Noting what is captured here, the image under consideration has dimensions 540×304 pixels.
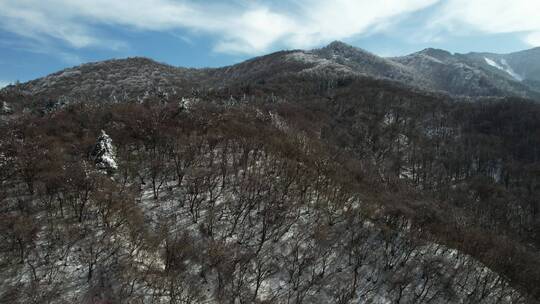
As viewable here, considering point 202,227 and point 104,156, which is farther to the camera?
point 104,156

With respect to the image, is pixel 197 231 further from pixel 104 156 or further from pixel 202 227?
pixel 104 156

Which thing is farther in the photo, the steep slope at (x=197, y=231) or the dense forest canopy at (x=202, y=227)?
the dense forest canopy at (x=202, y=227)

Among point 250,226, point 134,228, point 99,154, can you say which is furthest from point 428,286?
point 99,154

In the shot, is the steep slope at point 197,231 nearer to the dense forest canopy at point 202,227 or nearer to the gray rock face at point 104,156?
the dense forest canopy at point 202,227

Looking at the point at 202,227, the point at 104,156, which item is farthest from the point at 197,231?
the point at 104,156

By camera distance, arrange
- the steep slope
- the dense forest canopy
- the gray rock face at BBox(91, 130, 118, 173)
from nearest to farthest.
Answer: the steep slope
the dense forest canopy
the gray rock face at BBox(91, 130, 118, 173)

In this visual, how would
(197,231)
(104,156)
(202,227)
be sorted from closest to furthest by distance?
(197,231), (202,227), (104,156)

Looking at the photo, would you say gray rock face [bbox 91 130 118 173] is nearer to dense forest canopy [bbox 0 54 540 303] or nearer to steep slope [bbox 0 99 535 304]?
dense forest canopy [bbox 0 54 540 303]

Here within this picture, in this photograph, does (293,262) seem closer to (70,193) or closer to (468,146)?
(70,193)

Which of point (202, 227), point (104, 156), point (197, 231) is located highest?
point (104, 156)

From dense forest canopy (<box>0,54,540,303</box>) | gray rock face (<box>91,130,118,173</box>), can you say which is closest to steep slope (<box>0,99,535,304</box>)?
dense forest canopy (<box>0,54,540,303</box>)

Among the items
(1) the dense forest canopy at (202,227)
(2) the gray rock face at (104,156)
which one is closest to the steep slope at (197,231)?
(1) the dense forest canopy at (202,227)
